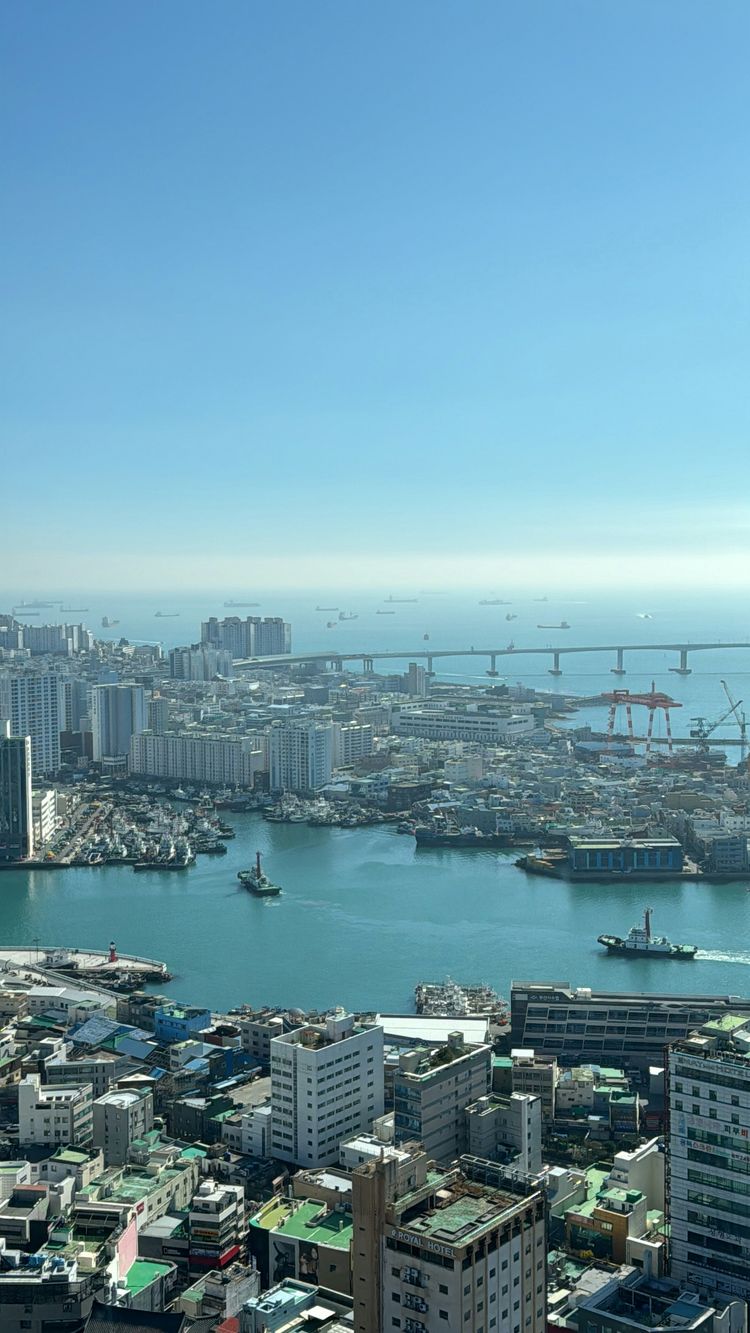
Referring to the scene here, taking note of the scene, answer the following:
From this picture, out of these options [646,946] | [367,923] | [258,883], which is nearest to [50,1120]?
[367,923]

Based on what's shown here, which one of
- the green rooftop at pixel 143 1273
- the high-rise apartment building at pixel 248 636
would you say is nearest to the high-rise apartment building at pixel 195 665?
the high-rise apartment building at pixel 248 636

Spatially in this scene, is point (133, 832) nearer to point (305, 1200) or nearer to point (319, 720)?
point (319, 720)

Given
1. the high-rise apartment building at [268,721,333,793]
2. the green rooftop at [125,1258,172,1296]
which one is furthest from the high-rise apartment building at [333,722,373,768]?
the green rooftop at [125,1258,172,1296]

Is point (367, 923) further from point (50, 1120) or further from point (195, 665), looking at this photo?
point (195, 665)

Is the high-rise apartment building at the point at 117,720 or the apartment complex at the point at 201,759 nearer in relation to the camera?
the apartment complex at the point at 201,759

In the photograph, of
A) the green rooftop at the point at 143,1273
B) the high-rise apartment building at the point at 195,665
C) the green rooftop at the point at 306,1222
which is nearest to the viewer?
the green rooftop at the point at 143,1273

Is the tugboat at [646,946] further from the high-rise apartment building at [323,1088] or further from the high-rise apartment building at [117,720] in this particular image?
the high-rise apartment building at [117,720]
